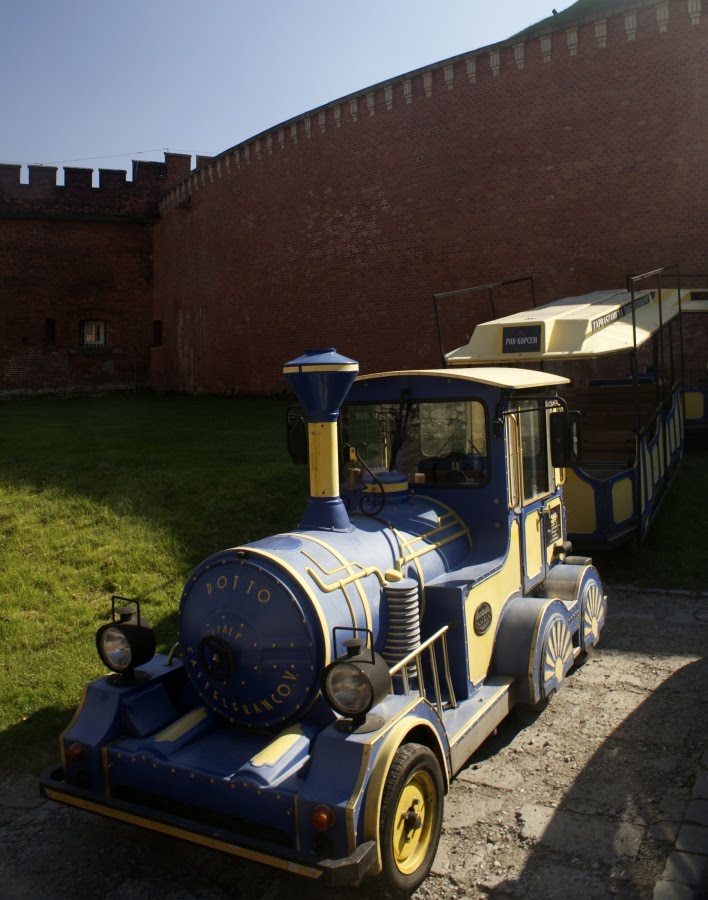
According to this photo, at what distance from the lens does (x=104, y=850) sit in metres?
3.76

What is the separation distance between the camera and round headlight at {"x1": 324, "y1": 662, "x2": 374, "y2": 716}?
3.20m

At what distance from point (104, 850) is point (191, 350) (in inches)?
947

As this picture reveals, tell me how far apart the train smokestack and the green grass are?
2342 mm

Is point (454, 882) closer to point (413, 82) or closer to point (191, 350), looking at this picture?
point (413, 82)

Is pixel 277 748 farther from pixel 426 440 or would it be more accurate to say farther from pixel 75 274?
pixel 75 274

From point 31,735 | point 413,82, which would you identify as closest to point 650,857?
point 31,735

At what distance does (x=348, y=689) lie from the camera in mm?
3246

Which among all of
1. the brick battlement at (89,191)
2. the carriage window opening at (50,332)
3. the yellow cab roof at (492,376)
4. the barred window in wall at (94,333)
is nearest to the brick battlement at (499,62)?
the brick battlement at (89,191)

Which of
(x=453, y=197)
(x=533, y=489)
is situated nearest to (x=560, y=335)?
(x=533, y=489)

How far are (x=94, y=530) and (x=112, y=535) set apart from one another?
22cm

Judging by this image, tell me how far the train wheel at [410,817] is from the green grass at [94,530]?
8.24 ft

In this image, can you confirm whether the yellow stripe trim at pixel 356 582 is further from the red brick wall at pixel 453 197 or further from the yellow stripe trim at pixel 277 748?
the red brick wall at pixel 453 197

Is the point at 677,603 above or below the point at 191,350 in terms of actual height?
below

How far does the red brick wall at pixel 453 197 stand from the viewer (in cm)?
1559
